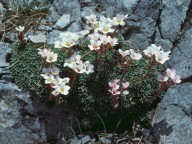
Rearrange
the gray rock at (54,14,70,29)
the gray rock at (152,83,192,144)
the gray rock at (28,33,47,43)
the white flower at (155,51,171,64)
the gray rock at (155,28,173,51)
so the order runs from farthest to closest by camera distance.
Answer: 1. the gray rock at (54,14,70,29)
2. the gray rock at (155,28,173,51)
3. the gray rock at (28,33,47,43)
4. the gray rock at (152,83,192,144)
5. the white flower at (155,51,171,64)

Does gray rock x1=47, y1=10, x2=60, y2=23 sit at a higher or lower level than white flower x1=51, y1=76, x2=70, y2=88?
higher

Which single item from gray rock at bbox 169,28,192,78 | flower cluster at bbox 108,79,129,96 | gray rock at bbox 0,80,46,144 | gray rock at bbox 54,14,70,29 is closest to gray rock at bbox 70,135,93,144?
gray rock at bbox 0,80,46,144

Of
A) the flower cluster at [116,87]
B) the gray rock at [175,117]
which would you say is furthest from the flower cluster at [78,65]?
the gray rock at [175,117]

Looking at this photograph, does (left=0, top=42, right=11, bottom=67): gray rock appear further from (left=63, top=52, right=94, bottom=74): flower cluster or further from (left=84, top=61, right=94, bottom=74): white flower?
(left=84, top=61, right=94, bottom=74): white flower

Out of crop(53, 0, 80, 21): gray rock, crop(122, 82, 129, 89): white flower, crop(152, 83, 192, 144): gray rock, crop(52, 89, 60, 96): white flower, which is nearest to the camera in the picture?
crop(52, 89, 60, 96): white flower

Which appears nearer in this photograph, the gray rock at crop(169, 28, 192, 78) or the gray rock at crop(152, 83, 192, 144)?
the gray rock at crop(152, 83, 192, 144)

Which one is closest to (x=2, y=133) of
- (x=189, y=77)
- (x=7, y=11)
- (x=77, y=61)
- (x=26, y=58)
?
(x=26, y=58)

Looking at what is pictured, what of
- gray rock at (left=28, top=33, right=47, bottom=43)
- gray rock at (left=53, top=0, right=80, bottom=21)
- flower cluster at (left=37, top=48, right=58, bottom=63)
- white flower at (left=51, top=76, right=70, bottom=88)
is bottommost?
white flower at (left=51, top=76, right=70, bottom=88)

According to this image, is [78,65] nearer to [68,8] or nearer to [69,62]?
[69,62]
